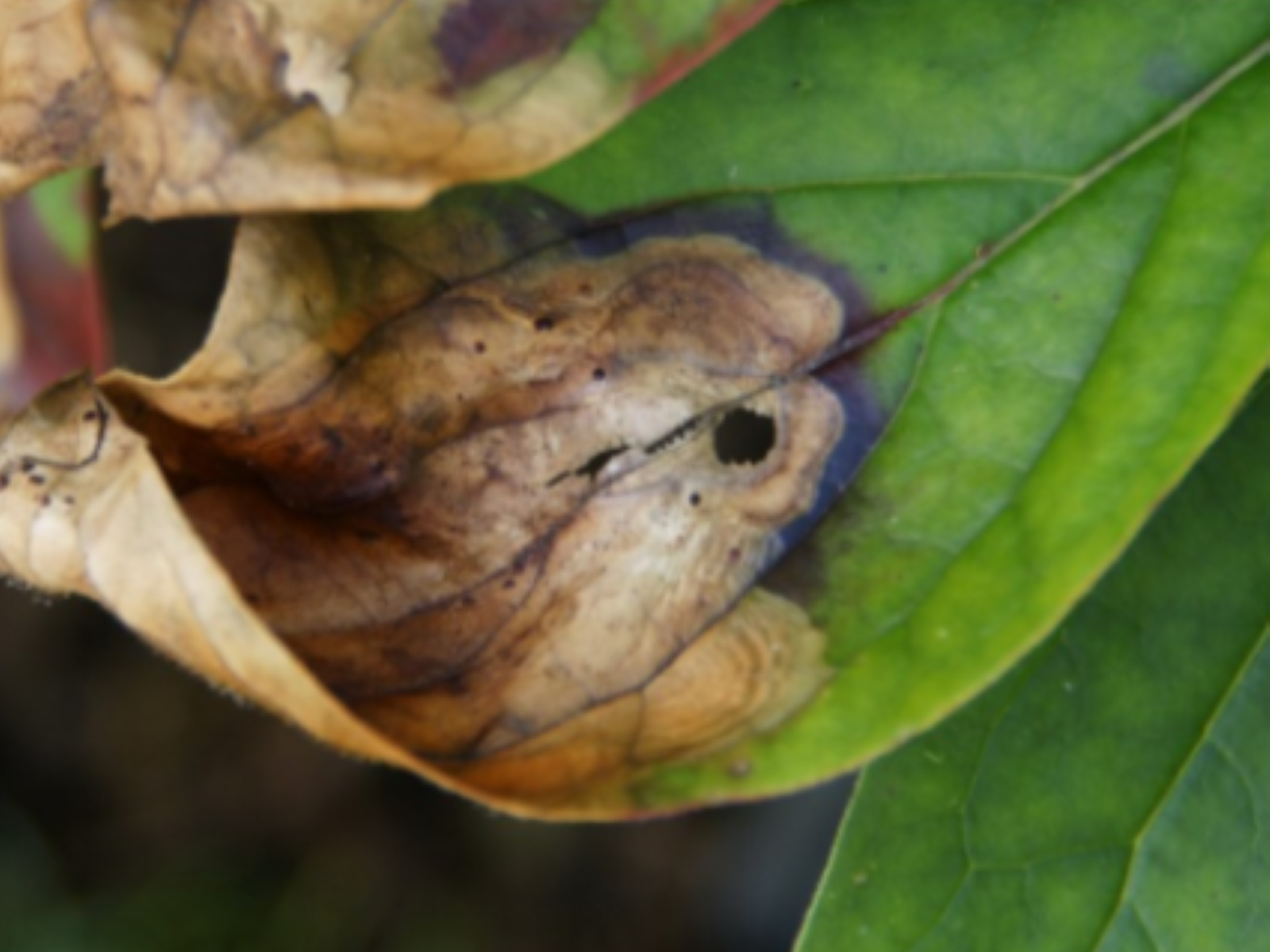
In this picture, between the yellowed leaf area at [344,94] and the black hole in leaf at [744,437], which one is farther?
the black hole in leaf at [744,437]

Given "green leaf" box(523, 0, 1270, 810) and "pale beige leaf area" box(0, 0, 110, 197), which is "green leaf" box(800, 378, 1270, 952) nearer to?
"green leaf" box(523, 0, 1270, 810)

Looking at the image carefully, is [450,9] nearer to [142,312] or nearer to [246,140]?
[246,140]

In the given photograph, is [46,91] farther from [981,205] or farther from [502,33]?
[981,205]

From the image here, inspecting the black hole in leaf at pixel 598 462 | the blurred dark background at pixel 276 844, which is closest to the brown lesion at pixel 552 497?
the black hole in leaf at pixel 598 462

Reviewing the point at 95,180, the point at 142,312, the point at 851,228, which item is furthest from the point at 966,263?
the point at 142,312

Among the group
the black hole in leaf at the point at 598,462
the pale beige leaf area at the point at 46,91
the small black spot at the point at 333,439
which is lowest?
the black hole in leaf at the point at 598,462

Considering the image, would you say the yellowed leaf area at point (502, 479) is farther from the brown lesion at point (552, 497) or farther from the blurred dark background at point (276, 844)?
the blurred dark background at point (276, 844)
